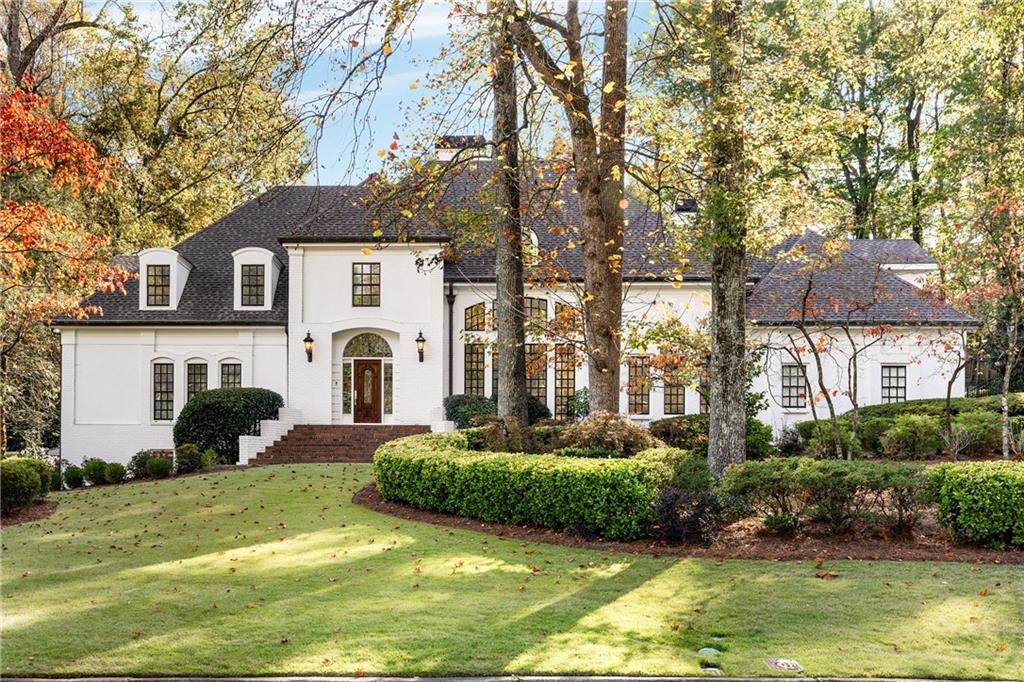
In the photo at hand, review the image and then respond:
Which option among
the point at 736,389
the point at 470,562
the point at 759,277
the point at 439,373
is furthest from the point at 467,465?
the point at 759,277

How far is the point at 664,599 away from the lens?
7.69m

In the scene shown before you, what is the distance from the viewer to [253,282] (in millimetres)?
26062

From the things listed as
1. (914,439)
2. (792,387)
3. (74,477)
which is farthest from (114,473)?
(792,387)

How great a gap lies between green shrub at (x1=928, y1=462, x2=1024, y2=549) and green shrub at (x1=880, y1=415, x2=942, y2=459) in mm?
9784

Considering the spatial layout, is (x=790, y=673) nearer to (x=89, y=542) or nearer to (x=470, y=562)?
(x=470, y=562)

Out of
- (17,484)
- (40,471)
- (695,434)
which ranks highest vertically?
(695,434)

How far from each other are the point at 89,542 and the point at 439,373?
1428cm

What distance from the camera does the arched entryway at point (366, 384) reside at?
82.3 feet

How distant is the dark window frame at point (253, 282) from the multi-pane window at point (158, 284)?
2398 mm

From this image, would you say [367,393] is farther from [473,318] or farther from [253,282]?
[253,282]

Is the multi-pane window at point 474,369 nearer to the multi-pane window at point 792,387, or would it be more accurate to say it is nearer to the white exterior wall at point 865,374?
the white exterior wall at point 865,374

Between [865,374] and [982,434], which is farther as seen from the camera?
[865,374]

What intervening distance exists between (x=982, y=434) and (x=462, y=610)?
15.6m

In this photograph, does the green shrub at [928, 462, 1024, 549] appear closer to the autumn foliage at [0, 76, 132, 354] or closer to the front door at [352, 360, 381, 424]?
the autumn foliage at [0, 76, 132, 354]
